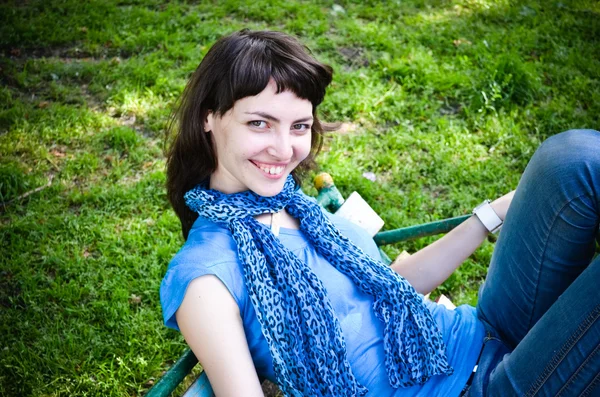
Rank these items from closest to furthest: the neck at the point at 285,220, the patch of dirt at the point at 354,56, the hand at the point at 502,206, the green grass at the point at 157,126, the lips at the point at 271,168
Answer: the lips at the point at 271,168
the neck at the point at 285,220
the hand at the point at 502,206
the green grass at the point at 157,126
the patch of dirt at the point at 354,56

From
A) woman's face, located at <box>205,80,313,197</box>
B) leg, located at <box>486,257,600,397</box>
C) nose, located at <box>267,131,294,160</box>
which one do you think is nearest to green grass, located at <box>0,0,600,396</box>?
woman's face, located at <box>205,80,313,197</box>

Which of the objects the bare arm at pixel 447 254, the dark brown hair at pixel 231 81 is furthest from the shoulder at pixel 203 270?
the bare arm at pixel 447 254

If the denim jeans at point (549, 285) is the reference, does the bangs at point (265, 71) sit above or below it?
above

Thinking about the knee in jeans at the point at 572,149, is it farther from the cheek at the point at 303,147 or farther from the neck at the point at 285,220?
the neck at the point at 285,220

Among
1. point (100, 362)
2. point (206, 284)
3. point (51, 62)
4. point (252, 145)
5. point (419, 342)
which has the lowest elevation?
point (100, 362)

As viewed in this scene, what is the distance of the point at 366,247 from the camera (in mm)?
2676

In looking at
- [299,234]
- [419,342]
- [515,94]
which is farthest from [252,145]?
[515,94]

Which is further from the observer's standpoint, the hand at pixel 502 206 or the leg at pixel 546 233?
the hand at pixel 502 206

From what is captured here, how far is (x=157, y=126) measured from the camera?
4.56m

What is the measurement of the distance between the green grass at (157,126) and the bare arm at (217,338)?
1.19 m

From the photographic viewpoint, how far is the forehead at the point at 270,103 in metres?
2.14

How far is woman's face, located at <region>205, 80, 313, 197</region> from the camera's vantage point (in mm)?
2148

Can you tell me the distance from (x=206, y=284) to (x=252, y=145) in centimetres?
52

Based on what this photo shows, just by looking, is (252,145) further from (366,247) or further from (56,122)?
(56,122)
